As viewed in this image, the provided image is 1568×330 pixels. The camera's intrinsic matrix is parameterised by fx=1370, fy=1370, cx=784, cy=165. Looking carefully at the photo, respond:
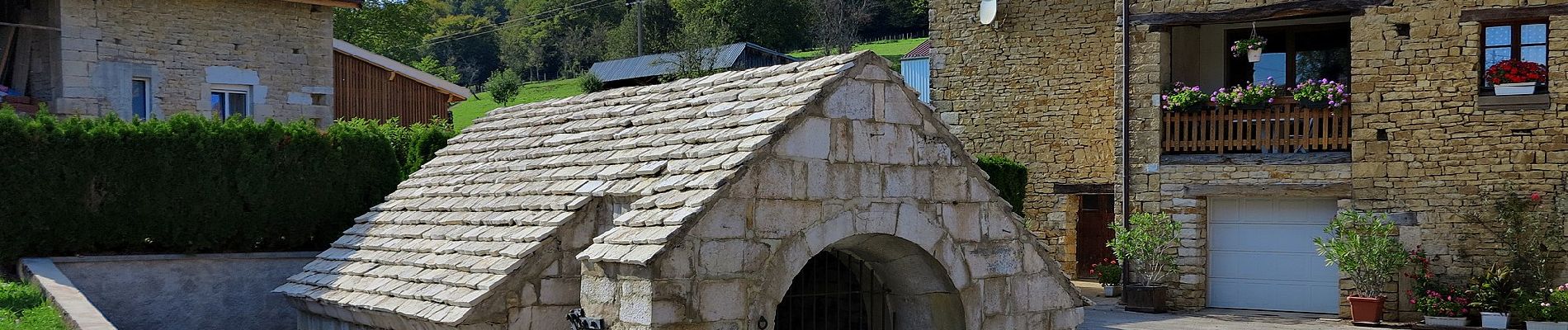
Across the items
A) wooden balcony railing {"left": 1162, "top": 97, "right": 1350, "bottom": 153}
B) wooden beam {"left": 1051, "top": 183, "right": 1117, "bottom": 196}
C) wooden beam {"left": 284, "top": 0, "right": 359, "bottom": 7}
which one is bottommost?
wooden beam {"left": 1051, "top": 183, "right": 1117, "bottom": 196}

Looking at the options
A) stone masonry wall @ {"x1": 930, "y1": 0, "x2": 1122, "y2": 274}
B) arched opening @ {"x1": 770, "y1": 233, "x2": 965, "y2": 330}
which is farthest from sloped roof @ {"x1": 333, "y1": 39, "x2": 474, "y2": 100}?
arched opening @ {"x1": 770, "y1": 233, "x2": 965, "y2": 330}

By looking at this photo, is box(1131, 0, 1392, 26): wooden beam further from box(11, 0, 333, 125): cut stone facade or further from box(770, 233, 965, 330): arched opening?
box(11, 0, 333, 125): cut stone facade

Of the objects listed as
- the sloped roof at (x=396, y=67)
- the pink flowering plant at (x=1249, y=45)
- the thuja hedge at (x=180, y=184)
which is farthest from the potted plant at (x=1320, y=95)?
the sloped roof at (x=396, y=67)

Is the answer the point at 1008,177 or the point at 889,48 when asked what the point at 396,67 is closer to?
the point at 1008,177

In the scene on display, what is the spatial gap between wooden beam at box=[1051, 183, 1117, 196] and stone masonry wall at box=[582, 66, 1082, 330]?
11.3m

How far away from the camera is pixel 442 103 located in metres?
22.4

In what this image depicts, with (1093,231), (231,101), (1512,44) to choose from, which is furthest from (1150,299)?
(231,101)

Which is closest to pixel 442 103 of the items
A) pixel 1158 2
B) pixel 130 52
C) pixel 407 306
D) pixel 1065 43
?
pixel 130 52

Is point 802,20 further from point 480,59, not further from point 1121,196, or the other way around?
point 1121,196

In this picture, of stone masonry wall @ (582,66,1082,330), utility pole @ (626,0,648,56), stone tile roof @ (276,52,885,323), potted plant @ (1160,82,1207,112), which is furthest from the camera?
utility pole @ (626,0,648,56)

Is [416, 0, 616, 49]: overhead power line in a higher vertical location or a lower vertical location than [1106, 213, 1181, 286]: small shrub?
higher

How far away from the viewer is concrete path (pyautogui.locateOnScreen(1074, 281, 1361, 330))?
15.7 meters

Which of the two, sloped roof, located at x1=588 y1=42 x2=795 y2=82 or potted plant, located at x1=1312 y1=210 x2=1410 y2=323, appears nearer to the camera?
potted plant, located at x1=1312 y1=210 x2=1410 y2=323

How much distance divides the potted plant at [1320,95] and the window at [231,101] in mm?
13851
